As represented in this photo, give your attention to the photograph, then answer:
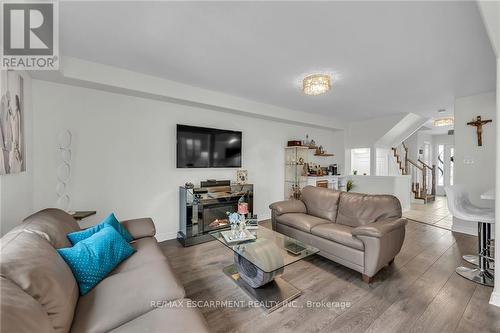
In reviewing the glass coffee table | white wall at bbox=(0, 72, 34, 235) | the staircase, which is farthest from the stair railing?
white wall at bbox=(0, 72, 34, 235)

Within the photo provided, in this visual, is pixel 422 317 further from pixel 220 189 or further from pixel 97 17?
pixel 97 17

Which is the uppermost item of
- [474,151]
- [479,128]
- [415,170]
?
[479,128]

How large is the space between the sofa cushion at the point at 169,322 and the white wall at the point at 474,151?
486 cm

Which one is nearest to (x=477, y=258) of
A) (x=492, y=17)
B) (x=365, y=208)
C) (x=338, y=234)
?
(x=365, y=208)

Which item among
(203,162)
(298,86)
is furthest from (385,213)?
(203,162)

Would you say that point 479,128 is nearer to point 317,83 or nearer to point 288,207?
point 317,83

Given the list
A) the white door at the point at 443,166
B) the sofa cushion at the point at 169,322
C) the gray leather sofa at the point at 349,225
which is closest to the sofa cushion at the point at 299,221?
the gray leather sofa at the point at 349,225

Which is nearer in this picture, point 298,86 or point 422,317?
point 422,317

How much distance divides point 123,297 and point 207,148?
273cm

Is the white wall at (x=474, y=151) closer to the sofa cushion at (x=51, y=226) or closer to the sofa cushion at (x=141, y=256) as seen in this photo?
the sofa cushion at (x=141, y=256)

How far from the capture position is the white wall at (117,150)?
2.61 m

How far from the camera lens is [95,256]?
1.49 m

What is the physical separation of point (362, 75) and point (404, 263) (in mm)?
2511

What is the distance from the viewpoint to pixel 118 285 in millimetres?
1382
